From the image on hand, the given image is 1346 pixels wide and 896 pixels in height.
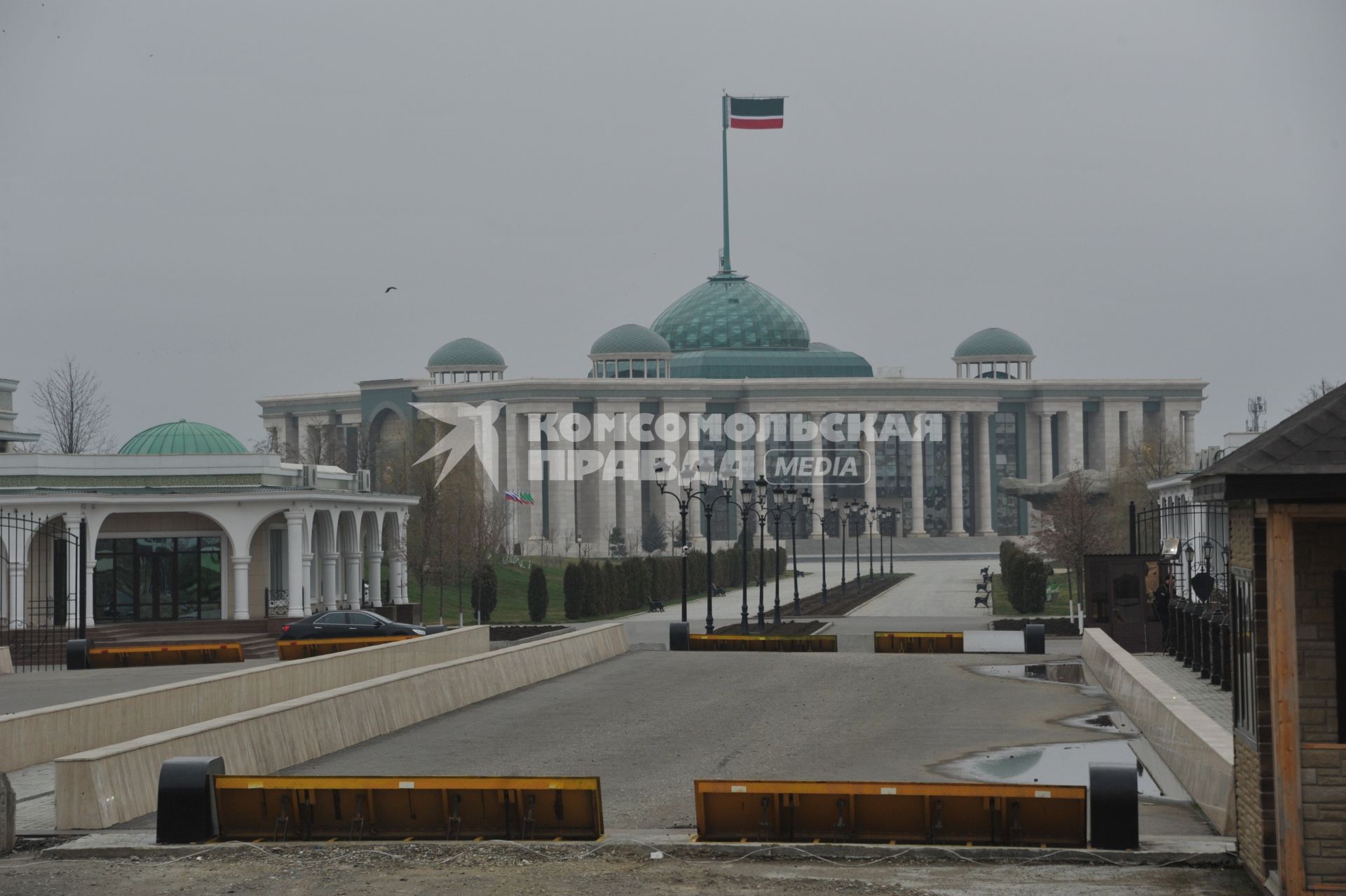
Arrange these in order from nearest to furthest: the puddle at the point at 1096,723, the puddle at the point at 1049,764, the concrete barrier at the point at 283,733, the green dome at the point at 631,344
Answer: the concrete barrier at the point at 283,733 < the puddle at the point at 1049,764 < the puddle at the point at 1096,723 < the green dome at the point at 631,344

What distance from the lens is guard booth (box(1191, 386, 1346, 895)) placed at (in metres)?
11.2

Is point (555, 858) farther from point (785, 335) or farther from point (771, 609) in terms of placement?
point (785, 335)

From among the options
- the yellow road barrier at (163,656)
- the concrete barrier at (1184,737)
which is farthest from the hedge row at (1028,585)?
the concrete barrier at (1184,737)

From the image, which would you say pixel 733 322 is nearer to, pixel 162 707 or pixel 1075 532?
pixel 1075 532

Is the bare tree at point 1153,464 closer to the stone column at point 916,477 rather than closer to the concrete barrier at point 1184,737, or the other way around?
the stone column at point 916,477

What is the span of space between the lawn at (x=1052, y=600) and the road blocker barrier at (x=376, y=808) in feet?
140

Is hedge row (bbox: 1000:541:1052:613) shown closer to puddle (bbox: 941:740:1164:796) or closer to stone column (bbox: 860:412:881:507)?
puddle (bbox: 941:740:1164:796)

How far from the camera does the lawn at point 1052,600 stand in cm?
6166

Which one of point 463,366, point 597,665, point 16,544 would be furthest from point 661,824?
point 463,366

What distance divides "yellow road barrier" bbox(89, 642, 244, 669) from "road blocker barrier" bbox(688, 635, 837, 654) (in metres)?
9.68

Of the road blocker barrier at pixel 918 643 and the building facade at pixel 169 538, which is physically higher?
the building facade at pixel 169 538

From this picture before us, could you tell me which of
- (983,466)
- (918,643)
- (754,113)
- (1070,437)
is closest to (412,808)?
(918,643)

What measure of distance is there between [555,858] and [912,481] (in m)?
145

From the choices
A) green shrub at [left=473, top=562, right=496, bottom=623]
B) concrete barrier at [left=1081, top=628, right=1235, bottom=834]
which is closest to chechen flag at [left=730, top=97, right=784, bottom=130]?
green shrub at [left=473, top=562, right=496, bottom=623]
